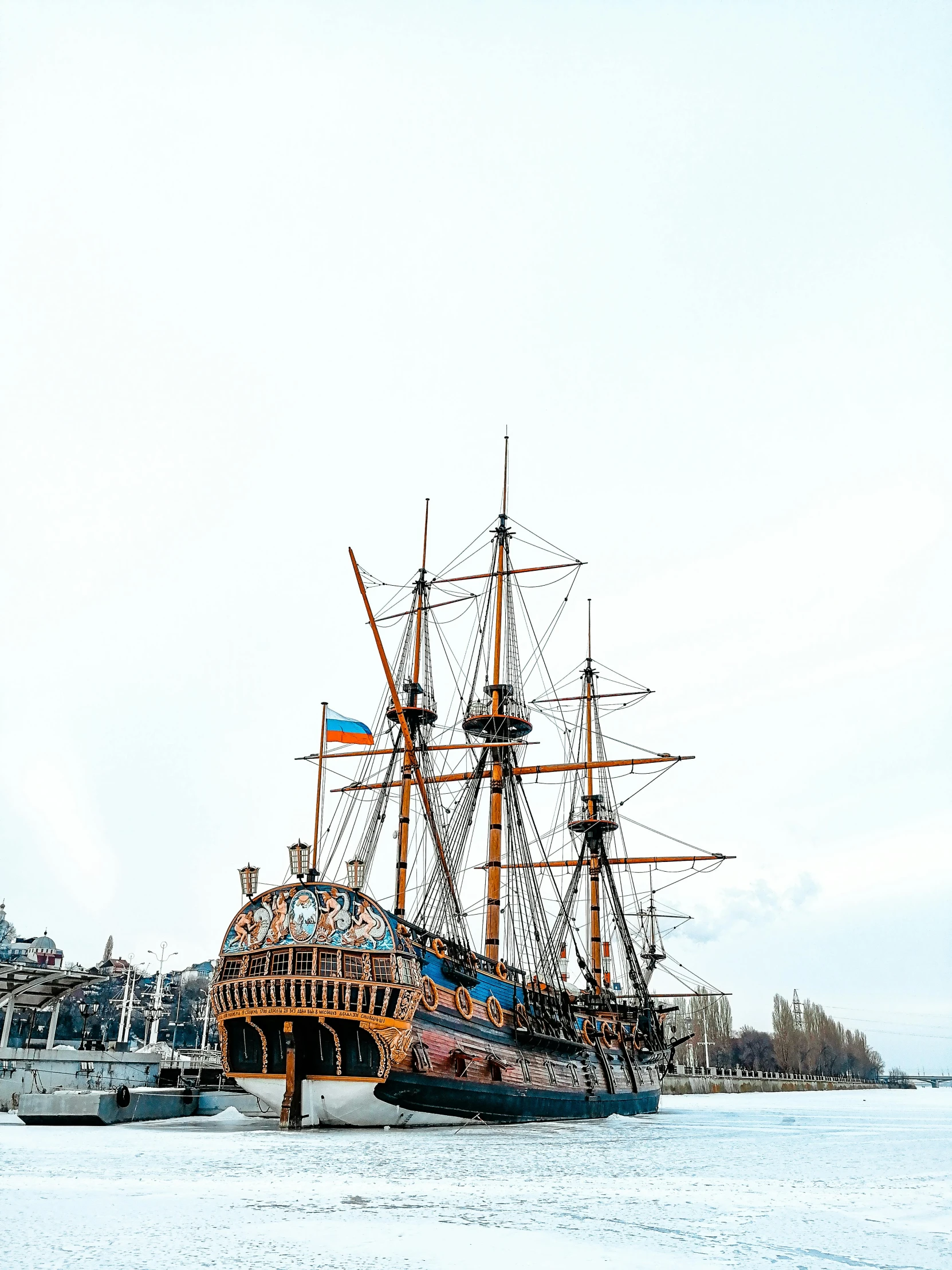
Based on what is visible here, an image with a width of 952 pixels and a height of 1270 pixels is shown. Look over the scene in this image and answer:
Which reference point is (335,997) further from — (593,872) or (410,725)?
(593,872)

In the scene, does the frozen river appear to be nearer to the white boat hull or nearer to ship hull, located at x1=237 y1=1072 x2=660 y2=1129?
the white boat hull

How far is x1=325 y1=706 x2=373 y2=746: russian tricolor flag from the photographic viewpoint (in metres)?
34.4

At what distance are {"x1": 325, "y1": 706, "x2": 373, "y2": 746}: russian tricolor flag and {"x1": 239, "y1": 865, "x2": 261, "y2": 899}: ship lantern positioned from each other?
5283mm

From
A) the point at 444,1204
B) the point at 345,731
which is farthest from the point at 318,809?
the point at 444,1204

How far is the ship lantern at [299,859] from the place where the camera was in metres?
29.7

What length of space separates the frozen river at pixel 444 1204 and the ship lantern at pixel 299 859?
7075mm

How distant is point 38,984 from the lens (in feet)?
120

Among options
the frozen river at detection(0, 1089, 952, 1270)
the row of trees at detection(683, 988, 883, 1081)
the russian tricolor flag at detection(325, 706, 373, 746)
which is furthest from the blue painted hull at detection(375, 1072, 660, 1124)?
the row of trees at detection(683, 988, 883, 1081)

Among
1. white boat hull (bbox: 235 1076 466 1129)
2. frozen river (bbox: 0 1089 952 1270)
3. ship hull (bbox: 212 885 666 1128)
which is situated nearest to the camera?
frozen river (bbox: 0 1089 952 1270)

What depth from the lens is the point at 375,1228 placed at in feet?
34.7

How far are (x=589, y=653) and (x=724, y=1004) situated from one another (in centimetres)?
8455

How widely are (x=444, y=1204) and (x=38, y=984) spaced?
1143 inches

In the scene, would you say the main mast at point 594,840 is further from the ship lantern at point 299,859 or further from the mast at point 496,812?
the ship lantern at point 299,859

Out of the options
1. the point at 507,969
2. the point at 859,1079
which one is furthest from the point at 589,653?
the point at 859,1079
